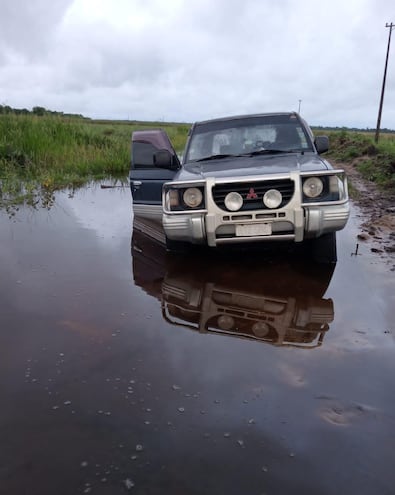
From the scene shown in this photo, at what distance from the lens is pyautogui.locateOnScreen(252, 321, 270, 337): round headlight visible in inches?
115

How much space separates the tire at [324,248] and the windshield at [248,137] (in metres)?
1.14

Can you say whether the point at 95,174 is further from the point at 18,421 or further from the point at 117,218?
the point at 18,421

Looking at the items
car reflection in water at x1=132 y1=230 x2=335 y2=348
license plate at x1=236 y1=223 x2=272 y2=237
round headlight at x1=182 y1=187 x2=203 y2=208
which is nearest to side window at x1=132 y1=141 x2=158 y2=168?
car reflection in water at x1=132 y1=230 x2=335 y2=348

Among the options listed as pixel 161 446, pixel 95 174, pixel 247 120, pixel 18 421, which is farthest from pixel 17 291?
pixel 95 174

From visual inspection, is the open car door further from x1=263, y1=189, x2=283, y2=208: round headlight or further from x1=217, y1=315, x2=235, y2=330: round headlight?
x1=217, y1=315, x2=235, y2=330: round headlight

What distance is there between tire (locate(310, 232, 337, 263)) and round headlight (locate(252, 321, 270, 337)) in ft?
4.72

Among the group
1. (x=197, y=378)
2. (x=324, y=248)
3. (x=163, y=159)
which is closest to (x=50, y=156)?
(x=163, y=159)

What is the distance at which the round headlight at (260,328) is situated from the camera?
291 cm

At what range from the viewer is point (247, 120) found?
5039 millimetres

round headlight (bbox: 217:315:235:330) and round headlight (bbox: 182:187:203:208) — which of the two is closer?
round headlight (bbox: 217:315:235:330)

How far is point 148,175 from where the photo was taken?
Result: 5.25m

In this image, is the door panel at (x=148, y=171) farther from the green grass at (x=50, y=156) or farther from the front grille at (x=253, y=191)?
the green grass at (x=50, y=156)

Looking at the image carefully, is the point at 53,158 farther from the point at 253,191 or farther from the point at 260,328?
the point at 260,328

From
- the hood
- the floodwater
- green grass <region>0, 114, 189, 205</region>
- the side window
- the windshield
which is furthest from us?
green grass <region>0, 114, 189, 205</region>
